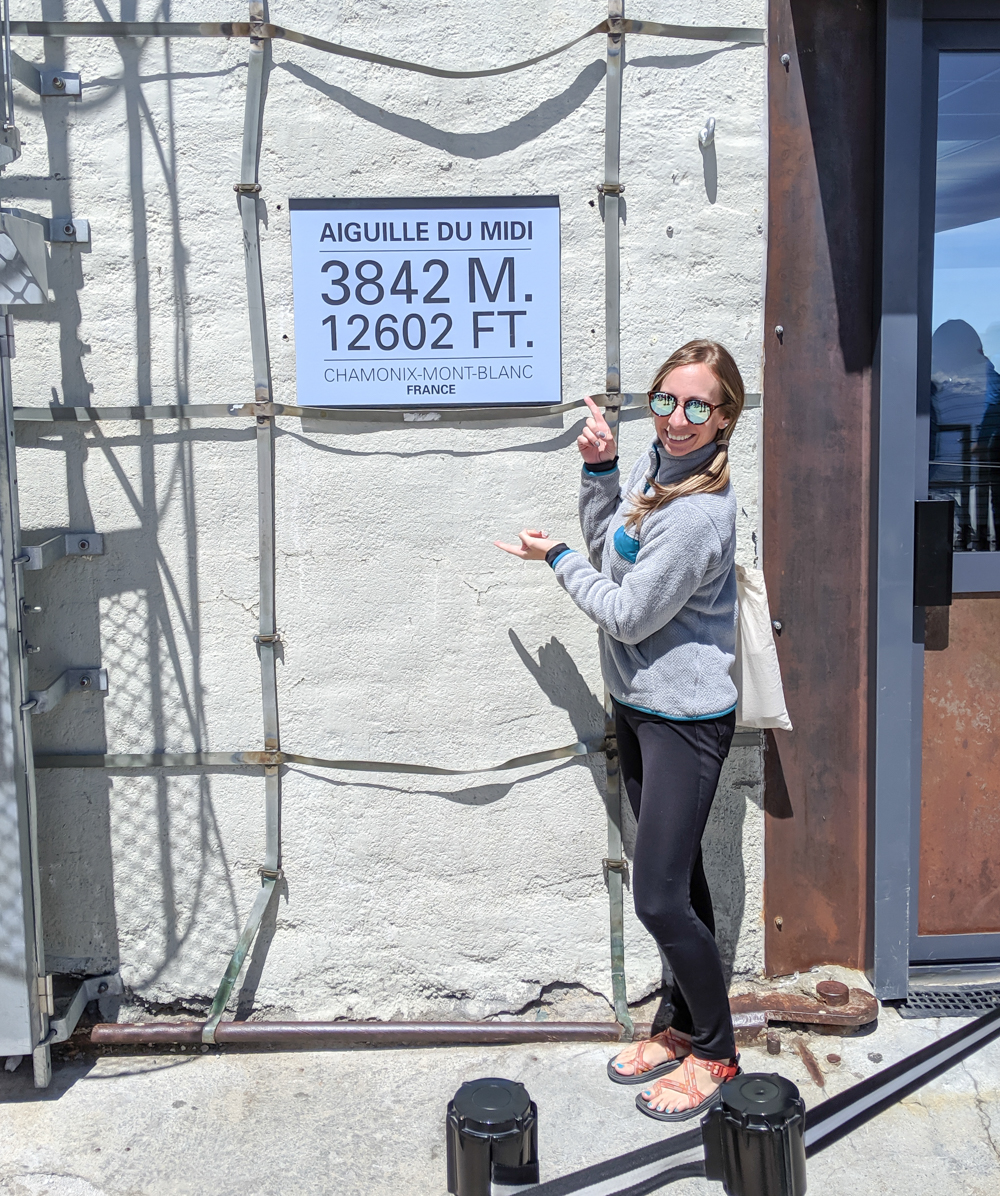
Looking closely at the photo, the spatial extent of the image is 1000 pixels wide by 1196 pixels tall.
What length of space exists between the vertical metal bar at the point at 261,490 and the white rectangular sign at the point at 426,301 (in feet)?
0.33

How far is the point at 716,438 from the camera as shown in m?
2.39

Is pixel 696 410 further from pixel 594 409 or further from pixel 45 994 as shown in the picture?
pixel 45 994

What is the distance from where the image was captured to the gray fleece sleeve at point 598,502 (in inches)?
101

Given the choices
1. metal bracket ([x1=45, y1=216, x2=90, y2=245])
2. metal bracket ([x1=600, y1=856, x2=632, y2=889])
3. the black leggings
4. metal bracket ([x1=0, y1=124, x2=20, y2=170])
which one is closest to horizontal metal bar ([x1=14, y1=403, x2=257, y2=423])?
metal bracket ([x1=45, y1=216, x2=90, y2=245])

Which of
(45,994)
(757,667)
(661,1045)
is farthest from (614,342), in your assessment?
(45,994)

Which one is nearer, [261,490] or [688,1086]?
[688,1086]

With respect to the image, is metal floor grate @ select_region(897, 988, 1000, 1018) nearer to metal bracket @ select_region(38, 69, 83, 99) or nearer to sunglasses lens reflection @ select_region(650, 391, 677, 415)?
sunglasses lens reflection @ select_region(650, 391, 677, 415)

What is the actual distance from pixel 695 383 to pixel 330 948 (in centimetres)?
178

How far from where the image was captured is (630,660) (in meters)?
2.46

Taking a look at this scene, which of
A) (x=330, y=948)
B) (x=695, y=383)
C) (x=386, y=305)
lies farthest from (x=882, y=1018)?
(x=386, y=305)

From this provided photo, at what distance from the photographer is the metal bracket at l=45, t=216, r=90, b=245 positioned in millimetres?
2648

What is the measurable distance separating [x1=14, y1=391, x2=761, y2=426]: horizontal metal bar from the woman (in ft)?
0.83

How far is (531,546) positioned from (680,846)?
782mm

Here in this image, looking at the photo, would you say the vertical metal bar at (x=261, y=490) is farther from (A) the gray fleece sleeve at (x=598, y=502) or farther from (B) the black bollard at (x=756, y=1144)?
(B) the black bollard at (x=756, y=1144)
